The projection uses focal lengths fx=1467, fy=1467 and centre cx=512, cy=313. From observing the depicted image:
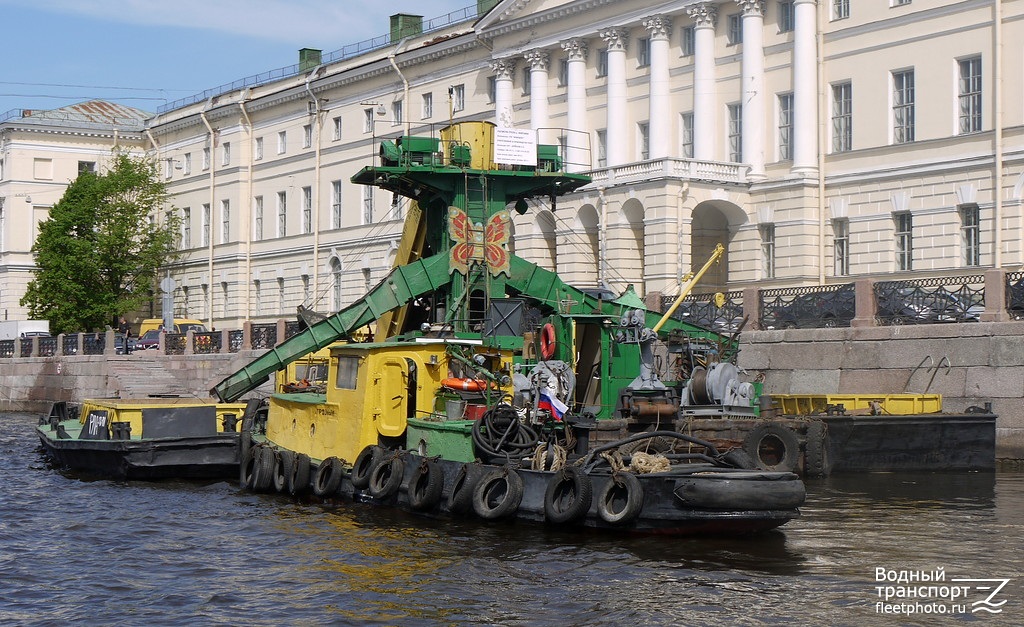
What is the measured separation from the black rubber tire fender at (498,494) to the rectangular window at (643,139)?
3055 cm

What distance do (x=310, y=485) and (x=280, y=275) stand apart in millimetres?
42847

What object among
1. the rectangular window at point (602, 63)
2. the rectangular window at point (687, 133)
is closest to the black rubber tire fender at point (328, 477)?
the rectangular window at point (687, 133)

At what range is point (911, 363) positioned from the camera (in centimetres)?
2511

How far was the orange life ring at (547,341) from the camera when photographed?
18906 millimetres

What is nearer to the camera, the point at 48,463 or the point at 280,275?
the point at 48,463

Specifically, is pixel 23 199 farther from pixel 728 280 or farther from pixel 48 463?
pixel 48 463

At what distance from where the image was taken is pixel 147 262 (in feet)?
219

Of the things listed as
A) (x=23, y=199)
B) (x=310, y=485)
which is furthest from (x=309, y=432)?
(x=23, y=199)

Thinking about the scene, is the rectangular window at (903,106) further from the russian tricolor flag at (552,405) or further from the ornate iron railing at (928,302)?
the russian tricolor flag at (552,405)

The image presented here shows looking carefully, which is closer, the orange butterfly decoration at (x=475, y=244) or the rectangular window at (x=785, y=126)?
the orange butterfly decoration at (x=475, y=244)

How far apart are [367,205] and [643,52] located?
1521cm

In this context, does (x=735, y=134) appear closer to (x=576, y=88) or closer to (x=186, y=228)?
(x=576, y=88)

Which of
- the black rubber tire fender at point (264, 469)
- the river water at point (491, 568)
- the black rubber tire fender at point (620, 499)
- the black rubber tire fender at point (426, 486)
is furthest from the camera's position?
the black rubber tire fender at point (264, 469)

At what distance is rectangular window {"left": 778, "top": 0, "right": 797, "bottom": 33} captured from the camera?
4159 cm
